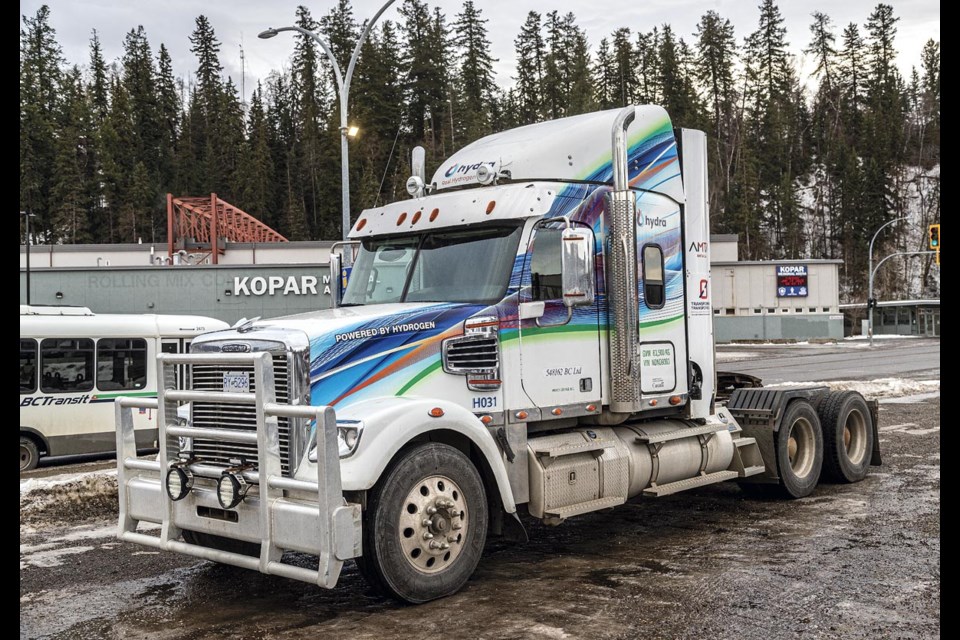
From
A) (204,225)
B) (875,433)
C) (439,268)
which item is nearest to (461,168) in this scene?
(439,268)

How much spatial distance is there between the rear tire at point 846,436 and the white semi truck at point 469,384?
1.20 metres

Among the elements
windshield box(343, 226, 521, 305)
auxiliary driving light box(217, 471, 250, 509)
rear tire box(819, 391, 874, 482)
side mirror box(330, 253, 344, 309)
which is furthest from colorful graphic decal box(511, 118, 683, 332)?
rear tire box(819, 391, 874, 482)

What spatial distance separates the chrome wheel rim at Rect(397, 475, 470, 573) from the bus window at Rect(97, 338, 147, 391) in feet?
37.1

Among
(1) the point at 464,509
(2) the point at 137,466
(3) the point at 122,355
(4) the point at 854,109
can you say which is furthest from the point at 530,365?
(4) the point at 854,109

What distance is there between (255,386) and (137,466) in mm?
1500

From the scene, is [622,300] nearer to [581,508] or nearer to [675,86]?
[581,508]

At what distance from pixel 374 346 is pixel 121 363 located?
1128 cm

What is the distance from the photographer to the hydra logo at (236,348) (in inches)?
247

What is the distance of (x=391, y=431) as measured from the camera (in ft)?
19.3

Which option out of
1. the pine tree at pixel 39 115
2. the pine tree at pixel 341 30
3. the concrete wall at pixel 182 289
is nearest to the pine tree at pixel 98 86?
the pine tree at pixel 39 115

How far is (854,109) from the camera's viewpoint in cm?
Answer: 11250

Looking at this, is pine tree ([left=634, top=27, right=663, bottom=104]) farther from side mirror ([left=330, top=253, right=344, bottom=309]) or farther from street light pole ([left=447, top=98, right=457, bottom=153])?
side mirror ([left=330, top=253, right=344, bottom=309])

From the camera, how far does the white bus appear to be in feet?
48.6

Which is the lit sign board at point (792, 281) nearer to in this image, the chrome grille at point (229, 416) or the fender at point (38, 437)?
the fender at point (38, 437)
